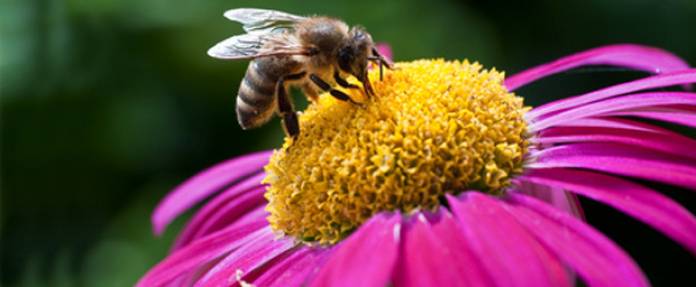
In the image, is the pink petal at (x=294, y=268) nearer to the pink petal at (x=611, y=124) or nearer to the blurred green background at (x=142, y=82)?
the pink petal at (x=611, y=124)

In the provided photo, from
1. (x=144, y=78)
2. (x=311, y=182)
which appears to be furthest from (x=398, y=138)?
(x=144, y=78)

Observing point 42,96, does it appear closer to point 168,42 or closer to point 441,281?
point 168,42

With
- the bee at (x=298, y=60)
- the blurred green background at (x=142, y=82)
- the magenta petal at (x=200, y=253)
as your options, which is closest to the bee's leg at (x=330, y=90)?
the bee at (x=298, y=60)

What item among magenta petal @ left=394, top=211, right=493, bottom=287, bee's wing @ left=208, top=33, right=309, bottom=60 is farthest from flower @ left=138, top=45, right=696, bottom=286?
bee's wing @ left=208, top=33, right=309, bottom=60

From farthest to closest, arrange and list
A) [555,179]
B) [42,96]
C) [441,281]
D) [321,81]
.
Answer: [42,96] < [321,81] < [555,179] < [441,281]

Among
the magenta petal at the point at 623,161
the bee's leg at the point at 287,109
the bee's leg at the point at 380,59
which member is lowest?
the magenta petal at the point at 623,161

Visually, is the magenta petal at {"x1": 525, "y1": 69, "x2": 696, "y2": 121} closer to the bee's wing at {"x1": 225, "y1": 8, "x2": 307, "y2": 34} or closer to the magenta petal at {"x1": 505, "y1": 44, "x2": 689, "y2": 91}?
the magenta petal at {"x1": 505, "y1": 44, "x2": 689, "y2": 91}

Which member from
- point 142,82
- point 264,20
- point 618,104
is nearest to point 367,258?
point 618,104
